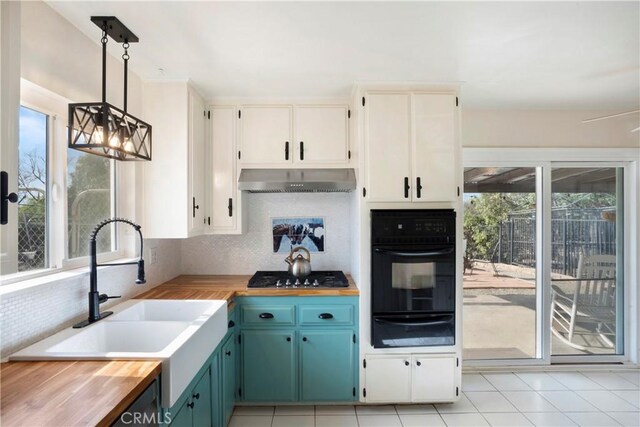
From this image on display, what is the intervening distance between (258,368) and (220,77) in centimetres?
215

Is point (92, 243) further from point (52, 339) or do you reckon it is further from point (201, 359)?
point (201, 359)

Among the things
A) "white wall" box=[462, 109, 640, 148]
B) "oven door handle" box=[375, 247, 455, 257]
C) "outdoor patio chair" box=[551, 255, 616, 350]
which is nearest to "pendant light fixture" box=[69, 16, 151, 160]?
"oven door handle" box=[375, 247, 455, 257]

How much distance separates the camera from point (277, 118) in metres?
2.68

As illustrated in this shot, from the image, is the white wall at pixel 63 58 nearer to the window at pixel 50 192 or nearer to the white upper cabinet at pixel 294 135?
the window at pixel 50 192

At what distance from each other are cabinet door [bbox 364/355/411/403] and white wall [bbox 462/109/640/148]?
6.67ft

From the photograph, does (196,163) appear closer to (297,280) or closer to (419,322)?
(297,280)

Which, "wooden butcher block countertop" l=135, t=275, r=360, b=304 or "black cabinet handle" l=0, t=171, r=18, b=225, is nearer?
"black cabinet handle" l=0, t=171, r=18, b=225

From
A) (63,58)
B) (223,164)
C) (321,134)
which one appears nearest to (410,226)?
(321,134)

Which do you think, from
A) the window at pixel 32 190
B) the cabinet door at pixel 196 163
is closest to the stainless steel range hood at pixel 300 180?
the cabinet door at pixel 196 163

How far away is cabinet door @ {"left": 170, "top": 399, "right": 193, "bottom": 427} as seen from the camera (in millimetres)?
1398

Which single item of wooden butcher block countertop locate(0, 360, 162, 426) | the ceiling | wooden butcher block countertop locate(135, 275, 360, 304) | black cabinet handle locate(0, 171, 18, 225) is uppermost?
the ceiling

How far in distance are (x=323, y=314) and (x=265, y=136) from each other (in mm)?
1498

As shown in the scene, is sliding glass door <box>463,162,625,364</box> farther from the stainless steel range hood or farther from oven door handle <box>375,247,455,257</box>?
the stainless steel range hood

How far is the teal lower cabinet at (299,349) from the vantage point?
241 centimetres
